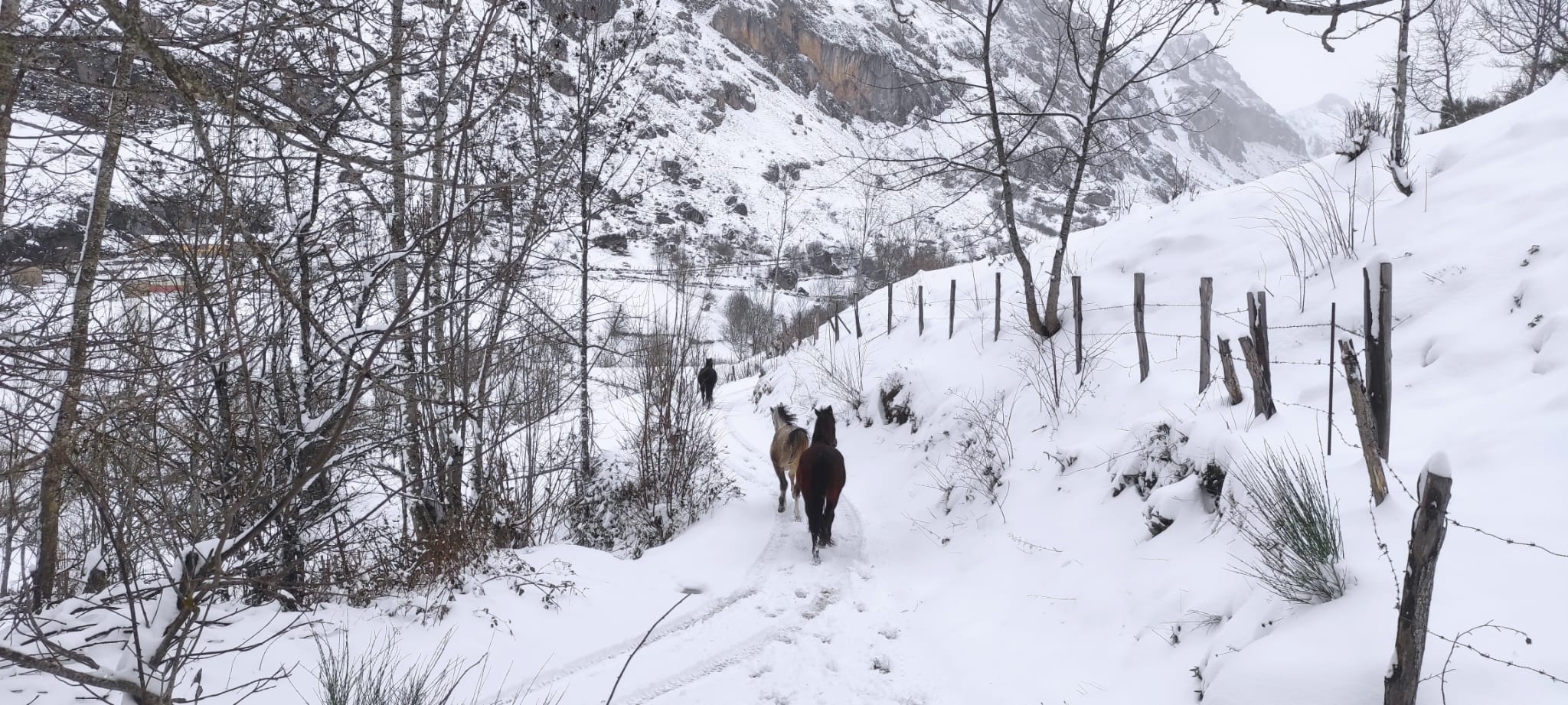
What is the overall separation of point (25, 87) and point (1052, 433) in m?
7.59

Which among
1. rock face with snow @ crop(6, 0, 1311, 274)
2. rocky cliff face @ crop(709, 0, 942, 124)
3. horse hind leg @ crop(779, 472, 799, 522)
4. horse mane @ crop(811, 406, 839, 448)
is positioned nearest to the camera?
horse hind leg @ crop(779, 472, 799, 522)

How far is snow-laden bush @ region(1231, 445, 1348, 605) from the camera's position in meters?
3.32

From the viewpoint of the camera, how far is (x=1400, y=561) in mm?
3189

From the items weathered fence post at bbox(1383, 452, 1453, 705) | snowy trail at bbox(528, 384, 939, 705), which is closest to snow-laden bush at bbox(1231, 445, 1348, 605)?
weathered fence post at bbox(1383, 452, 1453, 705)

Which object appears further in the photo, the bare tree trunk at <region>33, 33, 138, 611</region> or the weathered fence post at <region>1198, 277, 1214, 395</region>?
the weathered fence post at <region>1198, 277, 1214, 395</region>

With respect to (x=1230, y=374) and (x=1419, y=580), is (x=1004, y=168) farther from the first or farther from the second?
(x=1419, y=580)

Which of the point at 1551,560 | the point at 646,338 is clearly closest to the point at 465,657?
the point at 646,338

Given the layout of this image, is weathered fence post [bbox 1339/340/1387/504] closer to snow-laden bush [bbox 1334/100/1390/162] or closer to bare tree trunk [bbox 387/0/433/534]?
bare tree trunk [bbox 387/0/433/534]

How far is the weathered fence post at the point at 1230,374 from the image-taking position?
546 cm

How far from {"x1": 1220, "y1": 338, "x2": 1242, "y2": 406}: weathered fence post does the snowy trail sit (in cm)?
331

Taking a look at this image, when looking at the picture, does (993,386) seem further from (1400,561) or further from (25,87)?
(25,87)

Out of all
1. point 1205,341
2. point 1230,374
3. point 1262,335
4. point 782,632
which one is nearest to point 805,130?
point 1205,341

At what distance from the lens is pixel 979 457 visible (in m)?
7.51

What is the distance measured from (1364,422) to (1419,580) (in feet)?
4.69
